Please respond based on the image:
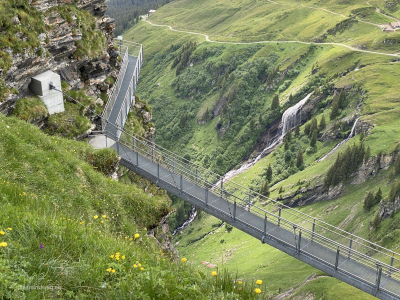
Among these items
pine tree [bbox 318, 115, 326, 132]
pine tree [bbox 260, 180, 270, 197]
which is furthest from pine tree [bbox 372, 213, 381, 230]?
pine tree [bbox 318, 115, 326, 132]

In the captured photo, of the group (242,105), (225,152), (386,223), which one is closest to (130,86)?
(386,223)

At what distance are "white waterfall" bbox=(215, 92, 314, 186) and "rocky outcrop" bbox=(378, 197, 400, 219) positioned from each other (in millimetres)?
70541

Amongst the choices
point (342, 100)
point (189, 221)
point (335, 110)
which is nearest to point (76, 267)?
point (189, 221)

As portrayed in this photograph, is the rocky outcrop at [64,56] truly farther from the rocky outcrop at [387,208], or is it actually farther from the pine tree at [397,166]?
the pine tree at [397,166]

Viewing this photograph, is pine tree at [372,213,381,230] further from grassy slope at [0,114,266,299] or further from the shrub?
grassy slope at [0,114,266,299]

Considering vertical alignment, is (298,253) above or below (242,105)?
above

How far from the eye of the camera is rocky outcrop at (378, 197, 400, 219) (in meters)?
96.0

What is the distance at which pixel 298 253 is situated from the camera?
26953 millimetres

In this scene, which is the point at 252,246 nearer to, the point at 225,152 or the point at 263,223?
the point at 225,152

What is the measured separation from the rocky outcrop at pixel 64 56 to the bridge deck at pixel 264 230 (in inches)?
303

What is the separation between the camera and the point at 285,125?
552 ft

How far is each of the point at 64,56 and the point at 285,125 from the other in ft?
465

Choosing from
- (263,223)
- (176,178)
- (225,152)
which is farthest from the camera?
(225,152)

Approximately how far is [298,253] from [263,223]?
313cm
